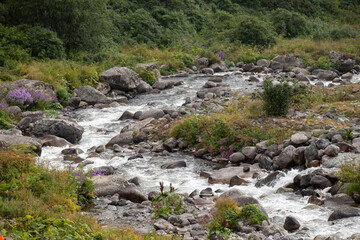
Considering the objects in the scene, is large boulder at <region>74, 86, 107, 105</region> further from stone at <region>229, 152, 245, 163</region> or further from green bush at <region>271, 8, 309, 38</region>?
green bush at <region>271, 8, 309, 38</region>

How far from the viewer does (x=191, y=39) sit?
34969 millimetres

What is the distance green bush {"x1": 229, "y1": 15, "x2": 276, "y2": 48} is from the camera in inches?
1326

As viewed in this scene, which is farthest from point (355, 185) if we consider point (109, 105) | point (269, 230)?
point (109, 105)

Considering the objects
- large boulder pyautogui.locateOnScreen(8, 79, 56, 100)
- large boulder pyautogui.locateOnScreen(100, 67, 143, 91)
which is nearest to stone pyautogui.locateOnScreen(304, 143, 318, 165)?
large boulder pyautogui.locateOnScreen(8, 79, 56, 100)

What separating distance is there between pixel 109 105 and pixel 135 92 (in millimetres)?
3170

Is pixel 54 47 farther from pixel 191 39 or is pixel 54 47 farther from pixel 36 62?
pixel 191 39

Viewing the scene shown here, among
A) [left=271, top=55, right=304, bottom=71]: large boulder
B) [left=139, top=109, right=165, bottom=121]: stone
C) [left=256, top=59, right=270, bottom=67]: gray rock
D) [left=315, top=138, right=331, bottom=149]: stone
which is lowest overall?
[left=256, top=59, right=270, bottom=67]: gray rock

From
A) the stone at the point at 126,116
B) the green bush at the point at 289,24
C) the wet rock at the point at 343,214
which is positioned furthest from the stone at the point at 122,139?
the green bush at the point at 289,24

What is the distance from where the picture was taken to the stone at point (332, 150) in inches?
412

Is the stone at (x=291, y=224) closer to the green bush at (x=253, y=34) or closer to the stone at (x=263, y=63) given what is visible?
the stone at (x=263, y=63)

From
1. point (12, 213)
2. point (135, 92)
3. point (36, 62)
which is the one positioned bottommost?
point (135, 92)

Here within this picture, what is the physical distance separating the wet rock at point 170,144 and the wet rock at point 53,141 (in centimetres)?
335

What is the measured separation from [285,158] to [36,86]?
39.4ft

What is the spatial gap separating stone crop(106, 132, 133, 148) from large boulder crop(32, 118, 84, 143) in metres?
1.31
